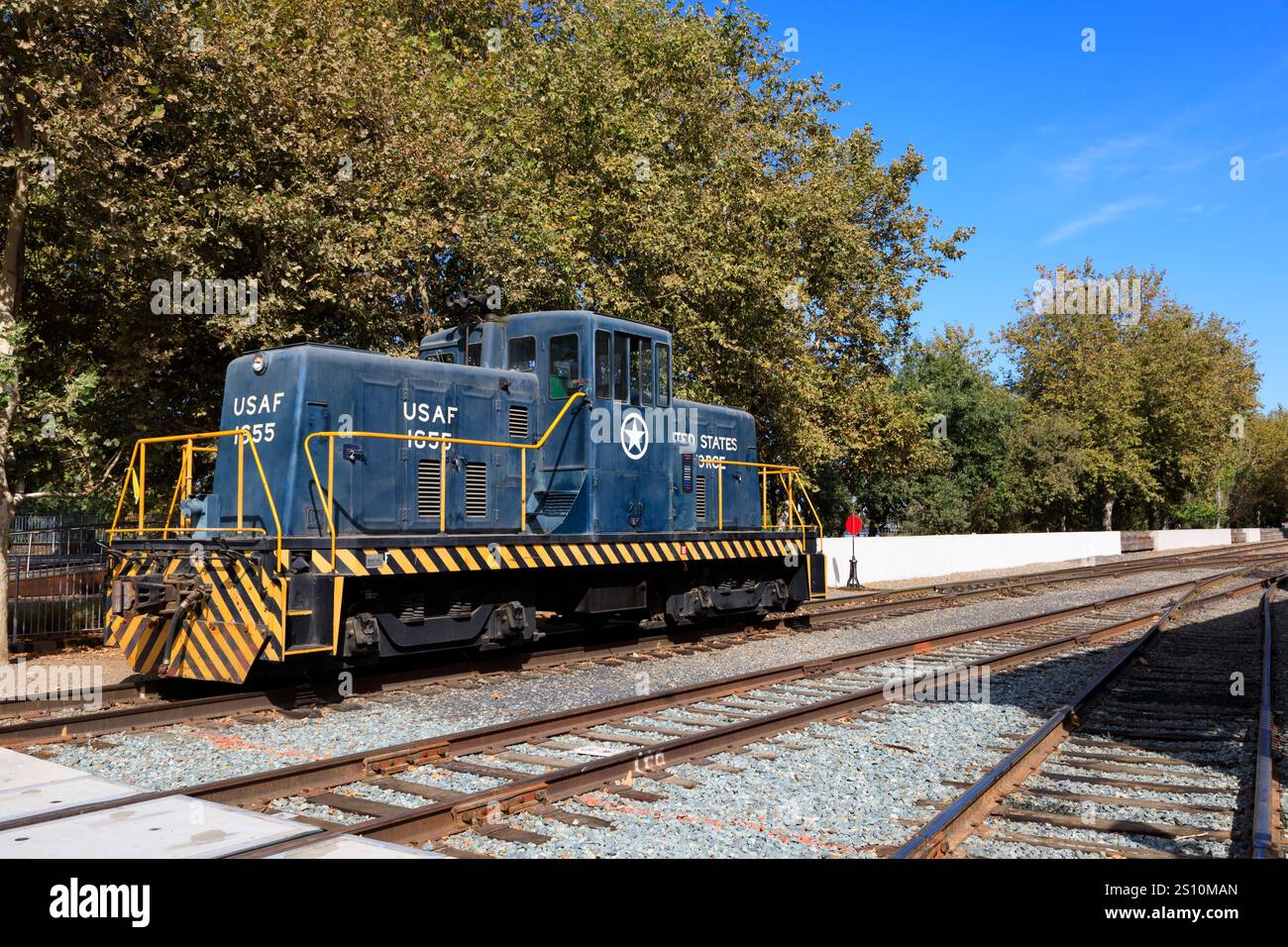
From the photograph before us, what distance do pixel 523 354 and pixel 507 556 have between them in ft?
9.01

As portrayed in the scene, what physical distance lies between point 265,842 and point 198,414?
10184 millimetres

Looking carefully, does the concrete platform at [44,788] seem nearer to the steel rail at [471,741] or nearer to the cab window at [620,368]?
the steel rail at [471,741]

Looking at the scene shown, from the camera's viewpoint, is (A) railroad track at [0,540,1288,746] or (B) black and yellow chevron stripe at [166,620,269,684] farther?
(B) black and yellow chevron stripe at [166,620,269,684]

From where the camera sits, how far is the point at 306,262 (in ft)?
42.2

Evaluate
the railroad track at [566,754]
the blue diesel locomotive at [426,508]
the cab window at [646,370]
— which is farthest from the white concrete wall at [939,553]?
the railroad track at [566,754]

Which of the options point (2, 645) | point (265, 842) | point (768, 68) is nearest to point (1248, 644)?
point (265, 842)

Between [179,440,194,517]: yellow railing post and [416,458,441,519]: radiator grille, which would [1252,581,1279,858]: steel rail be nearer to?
[416,458,441,519]: radiator grille

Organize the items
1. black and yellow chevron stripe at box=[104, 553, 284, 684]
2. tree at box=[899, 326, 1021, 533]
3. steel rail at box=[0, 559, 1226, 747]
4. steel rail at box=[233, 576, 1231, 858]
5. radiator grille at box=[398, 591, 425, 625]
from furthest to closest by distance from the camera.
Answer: tree at box=[899, 326, 1021, 533], radiator grille at box=[398, 591, 425, 625], black and yellow chevron stripe at box=[104, 553, 284, 684], steel rail at box=[0, 559, 1226, 747], steel rail at box=[233, 576, 1231, 858]

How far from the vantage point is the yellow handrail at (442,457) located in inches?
349

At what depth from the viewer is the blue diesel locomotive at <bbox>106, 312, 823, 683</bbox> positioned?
8.74 meters

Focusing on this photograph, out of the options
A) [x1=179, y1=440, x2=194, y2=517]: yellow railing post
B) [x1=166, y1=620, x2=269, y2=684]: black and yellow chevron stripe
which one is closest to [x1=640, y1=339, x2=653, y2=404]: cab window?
[x1=179, y1=440, x2=194, y2=517]: yellow railing post

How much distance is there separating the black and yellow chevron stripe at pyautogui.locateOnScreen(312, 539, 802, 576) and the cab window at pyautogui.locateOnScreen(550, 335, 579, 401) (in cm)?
187

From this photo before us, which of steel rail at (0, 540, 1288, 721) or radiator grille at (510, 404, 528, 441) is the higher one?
radiator grille at (510, 404, 528, 441)

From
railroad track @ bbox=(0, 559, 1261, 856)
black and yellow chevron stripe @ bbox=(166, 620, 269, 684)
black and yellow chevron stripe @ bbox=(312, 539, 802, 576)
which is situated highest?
black and yellow chevron stripe @ bbox=(312, 539, 802, 576)
